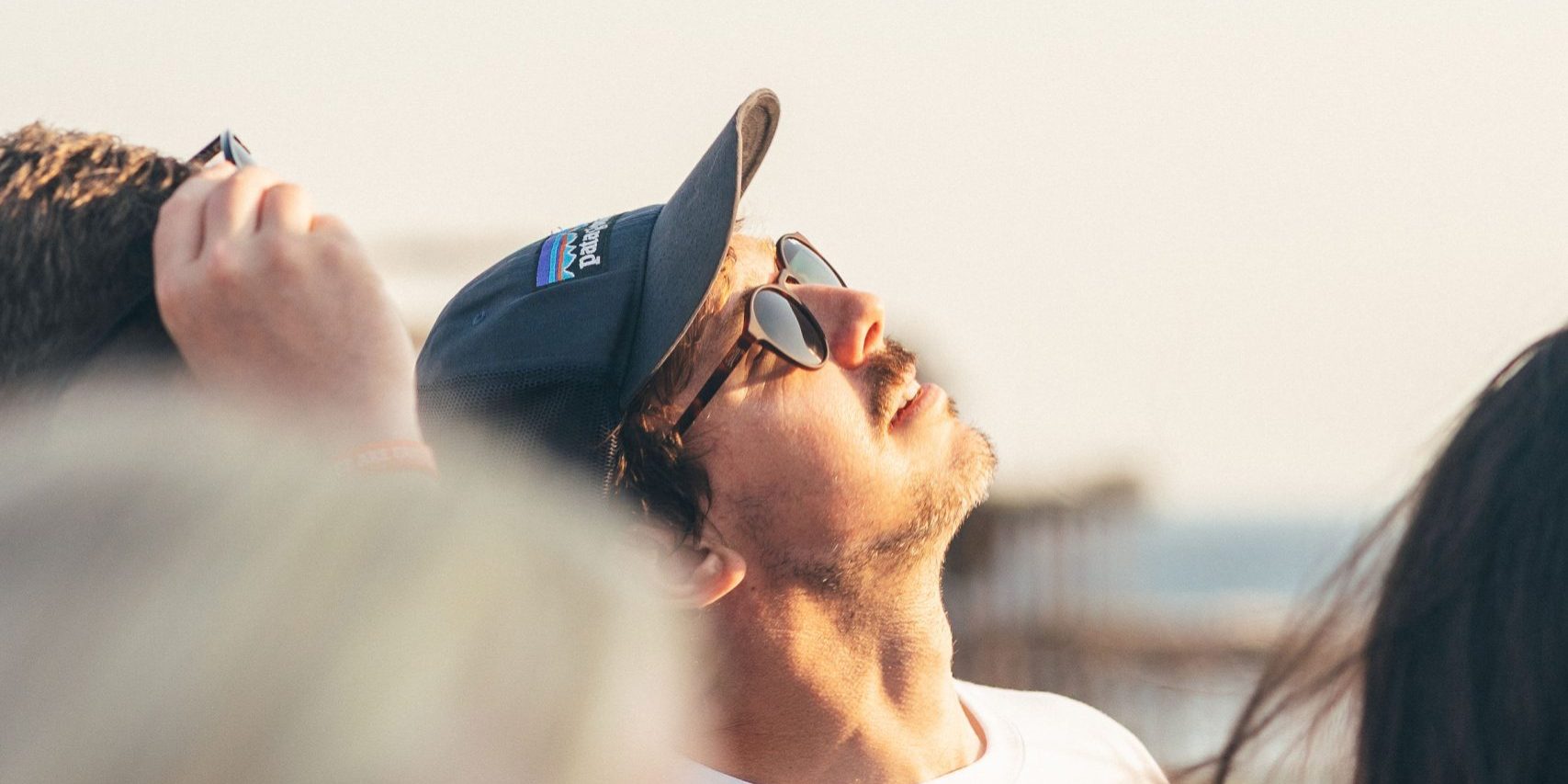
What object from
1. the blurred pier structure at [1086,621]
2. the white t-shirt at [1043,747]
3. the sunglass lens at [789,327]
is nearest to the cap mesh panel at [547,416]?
the sunglass lens at [789,327]

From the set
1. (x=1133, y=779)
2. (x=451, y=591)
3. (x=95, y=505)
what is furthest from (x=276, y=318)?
(x=1133, y=779)

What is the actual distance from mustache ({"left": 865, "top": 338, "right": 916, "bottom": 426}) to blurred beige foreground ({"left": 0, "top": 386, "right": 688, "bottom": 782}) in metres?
1.49

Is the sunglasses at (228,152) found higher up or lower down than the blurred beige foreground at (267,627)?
higher up

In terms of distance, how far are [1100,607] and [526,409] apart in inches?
240

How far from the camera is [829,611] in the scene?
2766 millimetres

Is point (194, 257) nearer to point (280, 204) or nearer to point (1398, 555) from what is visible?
point (280, 204)

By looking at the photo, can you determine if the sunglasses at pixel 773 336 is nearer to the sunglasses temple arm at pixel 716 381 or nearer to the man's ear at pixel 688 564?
the sunglasses temple arm at pixel 716 381

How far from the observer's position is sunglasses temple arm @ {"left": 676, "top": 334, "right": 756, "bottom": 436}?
2.79 metres

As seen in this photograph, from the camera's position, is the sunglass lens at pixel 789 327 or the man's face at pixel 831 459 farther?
the sunglass lens at pixel 789 327

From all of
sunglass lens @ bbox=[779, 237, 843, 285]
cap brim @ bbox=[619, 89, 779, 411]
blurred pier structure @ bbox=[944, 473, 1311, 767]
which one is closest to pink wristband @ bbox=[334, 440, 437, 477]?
cap brim @ bbox=[619, 89, 779, 411]

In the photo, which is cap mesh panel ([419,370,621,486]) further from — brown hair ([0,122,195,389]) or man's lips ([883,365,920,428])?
brown hair ([0,122,195,389])

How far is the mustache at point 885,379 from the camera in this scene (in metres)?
2.83

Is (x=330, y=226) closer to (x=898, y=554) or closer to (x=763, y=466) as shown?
(x=763, y=466)

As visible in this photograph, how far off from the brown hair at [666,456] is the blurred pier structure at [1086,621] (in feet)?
9.89
